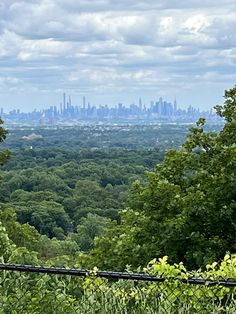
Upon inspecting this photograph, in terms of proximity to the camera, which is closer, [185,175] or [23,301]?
[23,301]

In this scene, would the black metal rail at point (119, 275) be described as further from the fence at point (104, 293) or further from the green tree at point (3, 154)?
the green tree at point (3, 154)

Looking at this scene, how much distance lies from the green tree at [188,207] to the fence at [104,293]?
8.40 meters

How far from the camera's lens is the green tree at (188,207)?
13740 millimetres

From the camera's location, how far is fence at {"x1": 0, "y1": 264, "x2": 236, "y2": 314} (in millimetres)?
4555

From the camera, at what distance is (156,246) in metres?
14.3

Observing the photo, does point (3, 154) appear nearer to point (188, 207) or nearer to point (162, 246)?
point (162, 246)

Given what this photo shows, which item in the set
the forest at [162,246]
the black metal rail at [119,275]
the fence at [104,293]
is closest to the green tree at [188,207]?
the forest at [162,246]

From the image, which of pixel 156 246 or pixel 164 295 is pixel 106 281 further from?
pixel 156 246

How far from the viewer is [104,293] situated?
4.78 metres

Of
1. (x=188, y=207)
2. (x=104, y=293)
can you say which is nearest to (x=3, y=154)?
(x=188, y=207)

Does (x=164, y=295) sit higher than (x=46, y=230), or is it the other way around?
(x=164, y=295)

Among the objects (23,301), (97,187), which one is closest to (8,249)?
(23,301)

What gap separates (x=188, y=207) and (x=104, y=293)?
933 centimetres

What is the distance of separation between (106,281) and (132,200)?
12.0 metres
